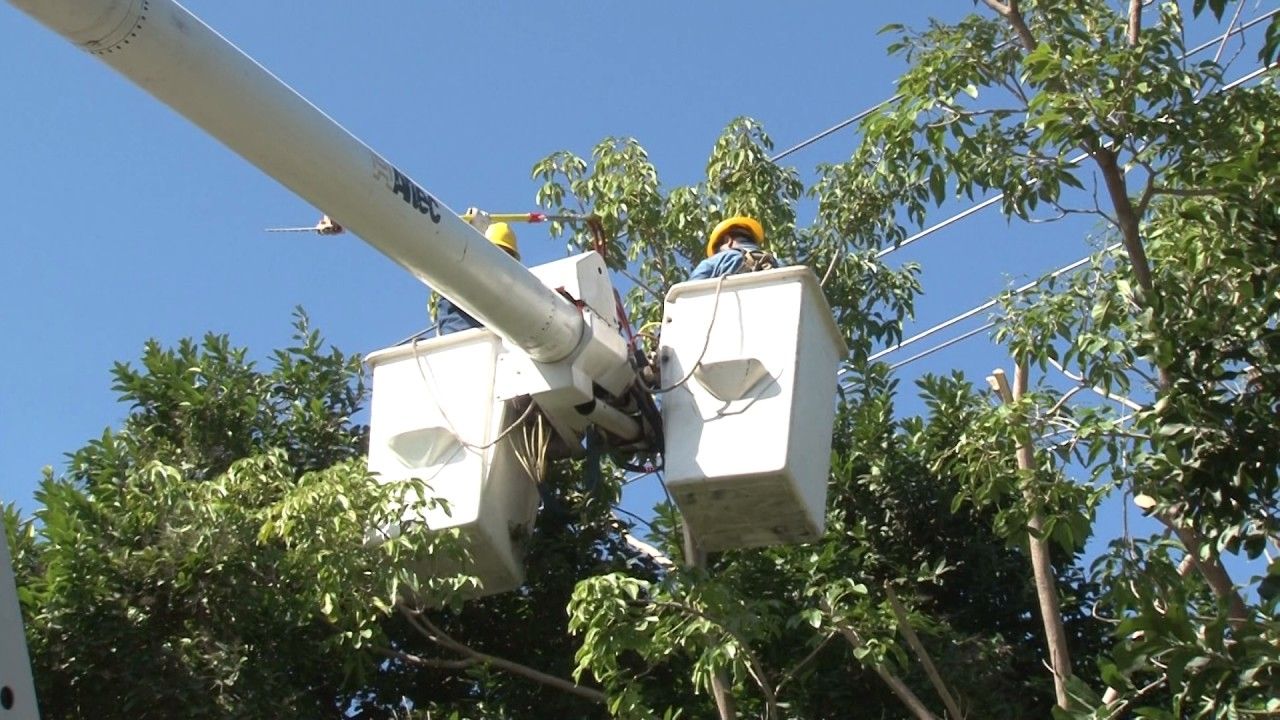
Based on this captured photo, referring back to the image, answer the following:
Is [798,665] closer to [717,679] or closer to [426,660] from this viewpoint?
[717,679]

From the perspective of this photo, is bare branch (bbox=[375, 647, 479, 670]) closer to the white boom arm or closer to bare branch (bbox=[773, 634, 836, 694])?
Answer: bare branch (bbox=[773, 634, 836, 694])

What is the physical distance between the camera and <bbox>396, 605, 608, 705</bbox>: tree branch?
9305 millimetres

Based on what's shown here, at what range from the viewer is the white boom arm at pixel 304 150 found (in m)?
6.10

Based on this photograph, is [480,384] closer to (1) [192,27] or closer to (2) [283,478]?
(2) [283,478]

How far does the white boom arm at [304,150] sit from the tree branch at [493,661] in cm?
188

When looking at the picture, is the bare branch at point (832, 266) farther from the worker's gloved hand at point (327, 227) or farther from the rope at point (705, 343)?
the worker's gloved hand at point (327, 227)

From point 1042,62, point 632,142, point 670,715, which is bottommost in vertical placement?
point 670,715

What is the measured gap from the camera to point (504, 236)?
9430 mm

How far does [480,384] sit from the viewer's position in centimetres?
863

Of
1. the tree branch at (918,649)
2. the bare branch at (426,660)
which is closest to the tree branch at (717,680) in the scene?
the tree branch at (918,649)

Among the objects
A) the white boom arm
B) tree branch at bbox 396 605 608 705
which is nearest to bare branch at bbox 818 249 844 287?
the white boom arm

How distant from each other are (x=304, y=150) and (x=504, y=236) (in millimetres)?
2759

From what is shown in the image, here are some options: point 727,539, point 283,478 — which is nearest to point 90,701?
point 283,478

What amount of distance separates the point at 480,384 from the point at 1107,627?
376 centimetres
